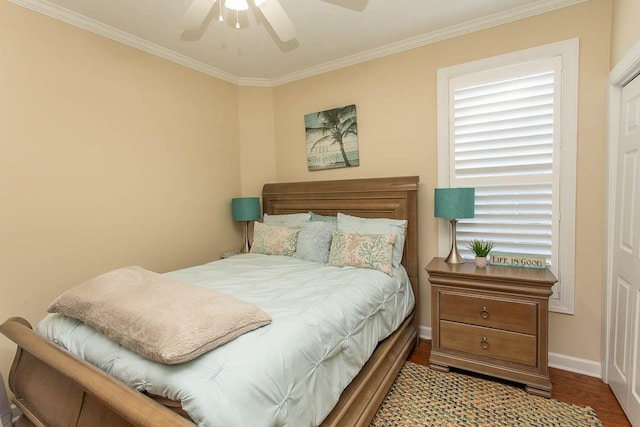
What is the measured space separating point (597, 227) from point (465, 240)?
0.86 meters

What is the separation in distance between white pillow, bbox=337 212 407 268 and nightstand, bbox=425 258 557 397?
0.30 metres

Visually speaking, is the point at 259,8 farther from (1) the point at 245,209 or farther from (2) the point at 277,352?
(1) the point at 245,209

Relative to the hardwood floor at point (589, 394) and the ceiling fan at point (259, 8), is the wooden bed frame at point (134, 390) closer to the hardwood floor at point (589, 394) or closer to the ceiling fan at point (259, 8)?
the hardwood floor at point (589, 394)

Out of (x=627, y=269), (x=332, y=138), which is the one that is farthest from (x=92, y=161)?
(x=627, y=269)

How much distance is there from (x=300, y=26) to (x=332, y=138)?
43.0 inches

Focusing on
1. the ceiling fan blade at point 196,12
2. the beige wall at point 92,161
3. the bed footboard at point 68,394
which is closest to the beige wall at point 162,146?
the beige wall at point 92,161

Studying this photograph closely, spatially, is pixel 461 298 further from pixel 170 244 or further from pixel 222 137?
pixel 222 137

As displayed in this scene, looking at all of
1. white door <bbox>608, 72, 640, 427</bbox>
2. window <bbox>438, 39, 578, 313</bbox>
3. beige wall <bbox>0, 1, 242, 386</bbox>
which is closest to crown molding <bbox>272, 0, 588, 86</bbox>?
window <bbox>438, 39, 578, 313</bbox>

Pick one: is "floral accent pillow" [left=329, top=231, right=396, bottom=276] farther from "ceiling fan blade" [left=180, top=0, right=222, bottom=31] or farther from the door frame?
"ceiling fan blade" [left=180, top=0, right=222, bottom=31]

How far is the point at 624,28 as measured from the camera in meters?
1.89

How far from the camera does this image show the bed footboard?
93 cm

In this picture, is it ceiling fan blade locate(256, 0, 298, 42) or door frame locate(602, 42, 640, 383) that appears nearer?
ceiling fan blade locate(256, 0, 298, 42)

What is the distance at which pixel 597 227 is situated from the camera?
2195 millimetres

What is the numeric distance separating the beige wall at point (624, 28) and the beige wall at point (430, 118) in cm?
8
